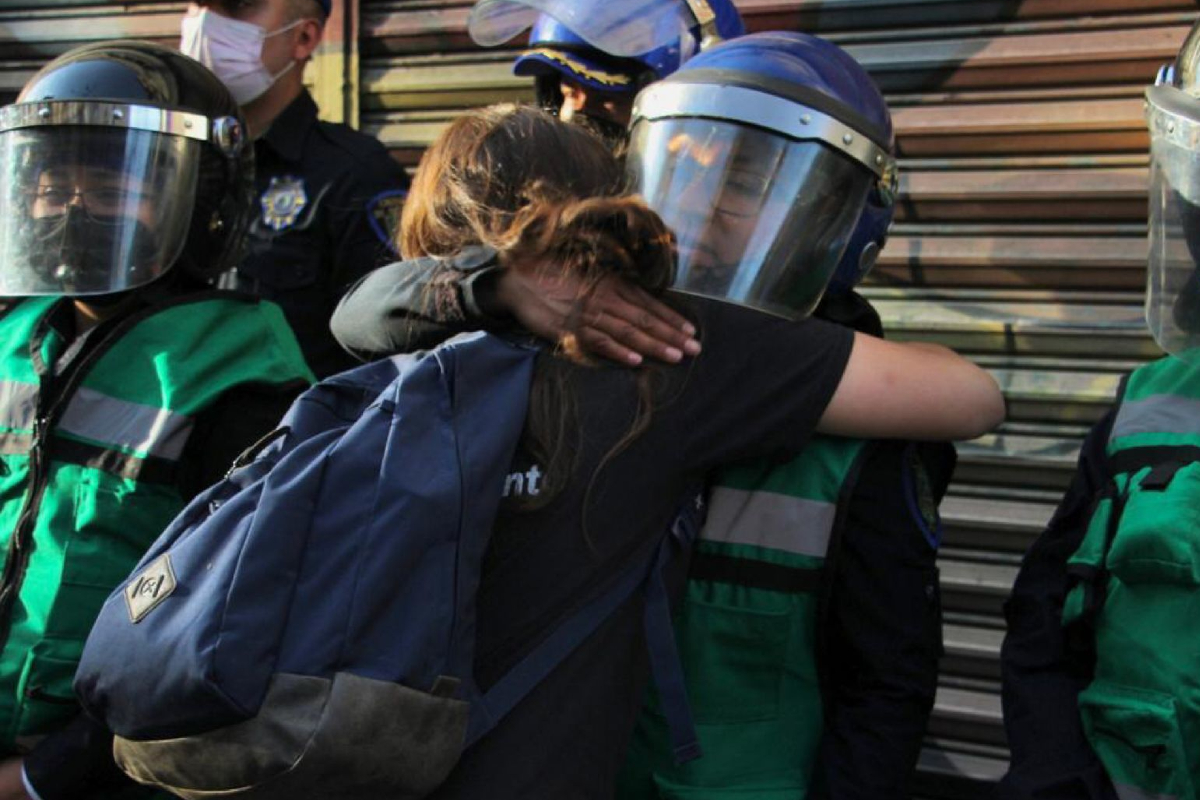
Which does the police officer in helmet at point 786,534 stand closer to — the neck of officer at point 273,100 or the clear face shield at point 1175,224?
the clear face shield at point 1175,224

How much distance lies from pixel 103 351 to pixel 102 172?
1.14ft

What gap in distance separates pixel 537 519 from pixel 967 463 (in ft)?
6.29

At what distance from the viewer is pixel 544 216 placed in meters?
1.83

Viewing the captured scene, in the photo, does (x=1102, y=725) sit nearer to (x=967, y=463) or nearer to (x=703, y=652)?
(x=703, y=652)

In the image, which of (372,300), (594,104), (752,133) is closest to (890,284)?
(594,104)

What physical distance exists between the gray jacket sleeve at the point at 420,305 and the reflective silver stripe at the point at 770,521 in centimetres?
45

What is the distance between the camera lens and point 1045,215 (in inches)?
134

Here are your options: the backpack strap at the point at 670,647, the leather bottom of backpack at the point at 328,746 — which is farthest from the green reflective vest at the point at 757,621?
the leather bottom of backpack at the point at 328,746

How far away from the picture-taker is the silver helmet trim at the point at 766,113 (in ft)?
6.94

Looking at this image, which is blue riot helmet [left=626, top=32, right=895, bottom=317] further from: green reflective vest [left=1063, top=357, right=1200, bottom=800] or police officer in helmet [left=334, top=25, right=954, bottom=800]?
green reflective vest [left=1063, top=357, right=1200, bottom=800]

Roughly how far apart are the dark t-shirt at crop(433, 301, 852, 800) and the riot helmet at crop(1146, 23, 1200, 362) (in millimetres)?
572

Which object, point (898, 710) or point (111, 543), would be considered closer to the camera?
point (898, 710)

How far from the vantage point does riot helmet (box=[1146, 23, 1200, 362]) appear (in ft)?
6.77

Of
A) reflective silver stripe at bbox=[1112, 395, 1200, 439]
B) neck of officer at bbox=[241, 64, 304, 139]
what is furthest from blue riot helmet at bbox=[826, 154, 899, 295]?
neck of officer at bbox=[241, 64, 304, 139]
